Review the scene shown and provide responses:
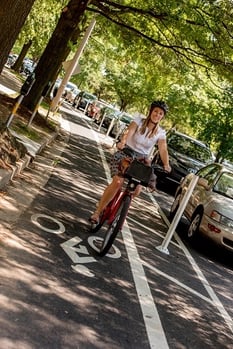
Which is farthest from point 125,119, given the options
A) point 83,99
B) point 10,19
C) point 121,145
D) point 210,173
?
point 121,145

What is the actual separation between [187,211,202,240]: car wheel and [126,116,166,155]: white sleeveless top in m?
3.22

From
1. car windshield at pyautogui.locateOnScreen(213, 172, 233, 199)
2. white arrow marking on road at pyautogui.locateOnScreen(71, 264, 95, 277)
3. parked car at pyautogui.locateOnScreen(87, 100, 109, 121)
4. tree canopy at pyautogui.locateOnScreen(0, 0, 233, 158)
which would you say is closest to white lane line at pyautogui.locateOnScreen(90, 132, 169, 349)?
white arrow marking on road at pyautogui.locateOnScreen(71, 264, 95, 277)

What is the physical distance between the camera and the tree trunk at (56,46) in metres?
16.5

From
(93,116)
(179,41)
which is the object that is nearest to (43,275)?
(179,41)

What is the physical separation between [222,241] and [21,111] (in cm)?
885

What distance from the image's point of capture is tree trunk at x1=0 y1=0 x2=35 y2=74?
26.5 feet

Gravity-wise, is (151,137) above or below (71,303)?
above

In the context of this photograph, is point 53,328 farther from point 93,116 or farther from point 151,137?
point 93,116

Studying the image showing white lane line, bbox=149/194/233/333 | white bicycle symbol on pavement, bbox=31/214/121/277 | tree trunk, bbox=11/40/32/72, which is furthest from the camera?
tree trunk, bbox=11/40/32/72

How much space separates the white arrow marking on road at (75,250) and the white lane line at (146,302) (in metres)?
0.63

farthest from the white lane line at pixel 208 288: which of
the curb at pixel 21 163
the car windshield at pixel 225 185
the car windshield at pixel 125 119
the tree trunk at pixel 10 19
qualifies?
the car windshield at pixel 125 119

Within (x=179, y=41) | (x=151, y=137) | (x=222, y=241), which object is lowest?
(x=222, y=241)

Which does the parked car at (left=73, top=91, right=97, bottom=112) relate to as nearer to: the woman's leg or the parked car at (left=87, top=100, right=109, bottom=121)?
the parked car at (left=87, top=100, right=109, bottom=121)

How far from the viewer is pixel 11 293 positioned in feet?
14.4
